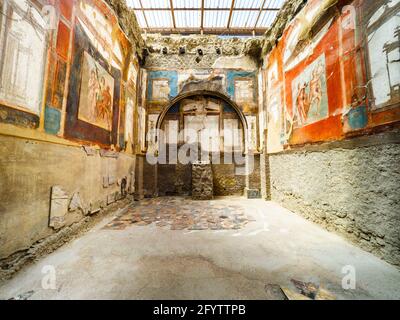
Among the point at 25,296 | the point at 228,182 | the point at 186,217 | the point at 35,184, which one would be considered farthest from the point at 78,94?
the point at 228,182

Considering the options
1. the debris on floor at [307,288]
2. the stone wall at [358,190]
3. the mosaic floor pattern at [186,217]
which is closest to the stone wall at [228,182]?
the mosaic floor pattern at [186,217]

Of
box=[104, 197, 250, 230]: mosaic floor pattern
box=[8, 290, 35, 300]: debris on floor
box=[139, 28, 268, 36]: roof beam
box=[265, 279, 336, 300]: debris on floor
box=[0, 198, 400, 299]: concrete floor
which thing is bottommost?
box=[265, 279, 336, 300]: debris on floor

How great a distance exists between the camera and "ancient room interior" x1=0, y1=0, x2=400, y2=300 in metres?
1.80

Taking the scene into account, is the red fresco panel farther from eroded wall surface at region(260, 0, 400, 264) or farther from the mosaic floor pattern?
eroded wall surface at region(260, 0, 400, 264)

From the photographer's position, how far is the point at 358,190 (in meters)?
2.62

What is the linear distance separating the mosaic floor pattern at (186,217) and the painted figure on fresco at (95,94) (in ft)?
7.07

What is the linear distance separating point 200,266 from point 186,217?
2.03 metres

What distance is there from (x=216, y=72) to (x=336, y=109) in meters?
4.86

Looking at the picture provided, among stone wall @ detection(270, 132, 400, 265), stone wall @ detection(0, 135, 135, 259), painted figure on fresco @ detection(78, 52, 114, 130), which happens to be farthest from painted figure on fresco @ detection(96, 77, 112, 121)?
stone wall @ detection(270, 132, 400, 265)

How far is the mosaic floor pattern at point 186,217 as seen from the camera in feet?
11.4

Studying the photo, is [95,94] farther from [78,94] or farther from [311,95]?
[311,95]

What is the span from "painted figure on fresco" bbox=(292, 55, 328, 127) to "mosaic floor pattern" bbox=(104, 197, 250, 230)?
104 inches

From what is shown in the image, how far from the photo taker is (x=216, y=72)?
6812 mm

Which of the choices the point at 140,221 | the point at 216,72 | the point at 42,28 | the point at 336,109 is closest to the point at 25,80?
the point at 42,28
